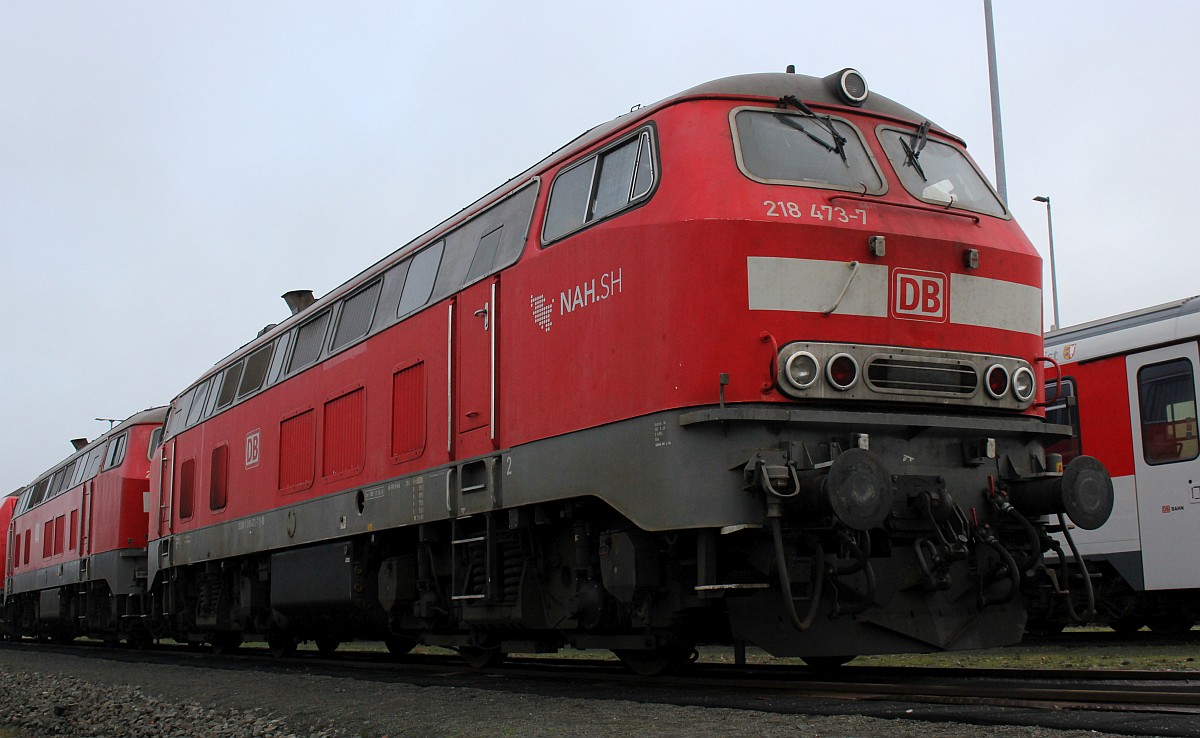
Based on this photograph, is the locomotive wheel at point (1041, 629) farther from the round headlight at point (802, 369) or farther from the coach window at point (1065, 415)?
the round headlight at point (802, 369)

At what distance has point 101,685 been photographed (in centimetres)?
1119

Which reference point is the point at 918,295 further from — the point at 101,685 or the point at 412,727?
the point at 101,685

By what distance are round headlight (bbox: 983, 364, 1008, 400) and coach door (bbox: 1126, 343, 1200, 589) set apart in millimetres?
5075

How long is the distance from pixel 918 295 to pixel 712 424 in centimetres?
168

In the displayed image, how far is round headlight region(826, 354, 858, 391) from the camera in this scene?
686cm

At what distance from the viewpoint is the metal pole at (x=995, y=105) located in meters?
18.5

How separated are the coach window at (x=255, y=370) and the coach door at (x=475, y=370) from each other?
5.92 metres

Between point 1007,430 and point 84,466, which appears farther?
point 84,466

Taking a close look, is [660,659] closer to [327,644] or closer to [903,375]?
[903,375]

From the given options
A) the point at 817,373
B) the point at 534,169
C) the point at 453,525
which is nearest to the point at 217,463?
the point at 453,525

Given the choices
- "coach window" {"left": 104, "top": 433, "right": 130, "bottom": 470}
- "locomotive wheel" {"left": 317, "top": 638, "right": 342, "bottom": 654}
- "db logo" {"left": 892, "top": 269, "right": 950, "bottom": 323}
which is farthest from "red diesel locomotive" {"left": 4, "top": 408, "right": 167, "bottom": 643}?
"db logo" {"left": 892, "top": 269, "right": 950, "bottom": 323}

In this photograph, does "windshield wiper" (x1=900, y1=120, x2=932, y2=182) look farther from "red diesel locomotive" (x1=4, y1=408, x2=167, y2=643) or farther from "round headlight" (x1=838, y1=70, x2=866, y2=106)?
"red diesel locomotive" (x1=4, y1=408, x2=167, y2=643)

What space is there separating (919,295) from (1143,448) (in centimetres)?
601

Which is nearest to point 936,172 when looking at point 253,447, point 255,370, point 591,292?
point 591,292
